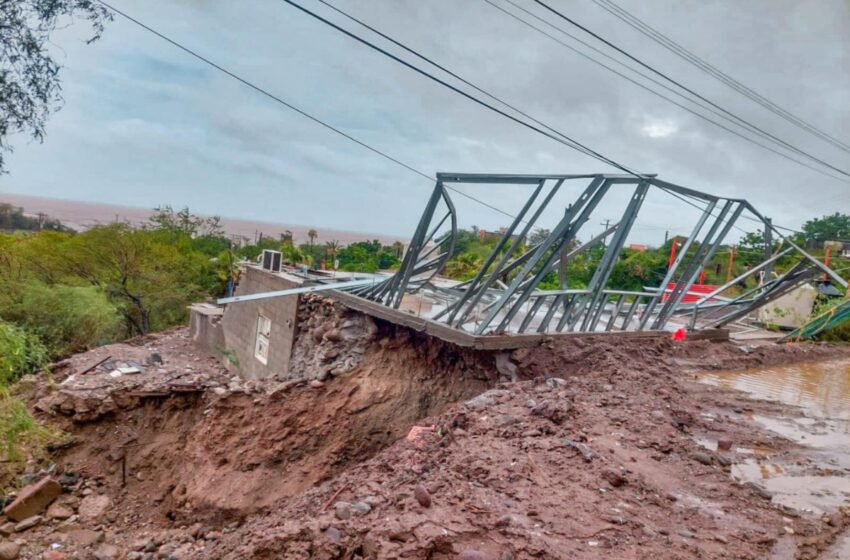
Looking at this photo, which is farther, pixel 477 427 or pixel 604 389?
pixel 604 389

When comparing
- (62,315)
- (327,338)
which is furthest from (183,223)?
(327,338)

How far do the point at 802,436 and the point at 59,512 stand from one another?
10.1m

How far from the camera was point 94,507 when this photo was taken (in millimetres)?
8445

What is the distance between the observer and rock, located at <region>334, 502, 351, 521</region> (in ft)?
Result: 10.4

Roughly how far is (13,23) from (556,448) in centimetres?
667

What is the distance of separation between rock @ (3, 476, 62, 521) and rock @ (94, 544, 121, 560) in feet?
4.91

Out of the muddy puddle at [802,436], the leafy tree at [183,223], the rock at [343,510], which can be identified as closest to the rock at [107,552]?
the rock at [343,510]

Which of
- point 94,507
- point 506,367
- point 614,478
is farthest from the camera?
point 94,507

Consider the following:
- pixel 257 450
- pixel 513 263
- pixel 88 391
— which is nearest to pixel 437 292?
pixel 513 263

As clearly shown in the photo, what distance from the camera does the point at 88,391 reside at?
1041cm

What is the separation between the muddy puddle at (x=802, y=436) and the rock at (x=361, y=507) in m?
2.73

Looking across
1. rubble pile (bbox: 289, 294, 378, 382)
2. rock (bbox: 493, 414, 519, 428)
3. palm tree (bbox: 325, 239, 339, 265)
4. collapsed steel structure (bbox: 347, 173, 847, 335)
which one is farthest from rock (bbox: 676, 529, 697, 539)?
palm tree (bbox: 325, 239, 339, 265)

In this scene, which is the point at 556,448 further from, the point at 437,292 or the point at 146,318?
the point at 146,318

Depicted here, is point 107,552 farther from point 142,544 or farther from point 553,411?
point 553,411
